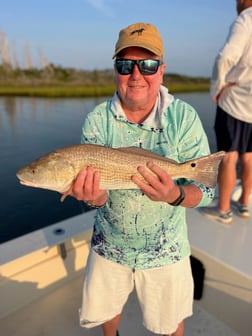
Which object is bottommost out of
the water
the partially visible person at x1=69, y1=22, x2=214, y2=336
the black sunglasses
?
the water

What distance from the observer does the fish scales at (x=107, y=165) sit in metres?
1.54

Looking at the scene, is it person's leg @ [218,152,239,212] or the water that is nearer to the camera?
person's leg @ [218,152,239,212]

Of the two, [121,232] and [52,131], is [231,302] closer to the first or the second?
[121,232]

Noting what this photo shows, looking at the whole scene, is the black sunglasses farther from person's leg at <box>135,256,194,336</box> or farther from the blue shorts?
the blue shorts

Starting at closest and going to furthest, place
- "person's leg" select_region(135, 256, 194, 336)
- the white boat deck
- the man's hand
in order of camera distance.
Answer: the man's hand < "person's leg" select_region(135, 256, 194, 336) < the white boat deck

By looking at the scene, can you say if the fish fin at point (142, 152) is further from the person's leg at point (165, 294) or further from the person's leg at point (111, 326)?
the person's leg at point (111, 326)

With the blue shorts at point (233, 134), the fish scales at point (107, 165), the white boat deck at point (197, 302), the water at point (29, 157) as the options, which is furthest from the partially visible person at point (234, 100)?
the water at point (29, 157)

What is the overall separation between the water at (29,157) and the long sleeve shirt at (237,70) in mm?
3838

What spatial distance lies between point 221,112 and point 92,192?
210cm

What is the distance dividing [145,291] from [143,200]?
2.09ft

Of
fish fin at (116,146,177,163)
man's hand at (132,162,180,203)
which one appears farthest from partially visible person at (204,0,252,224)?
man's hand at (132,162,180,203)

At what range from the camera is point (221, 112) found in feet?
10.0

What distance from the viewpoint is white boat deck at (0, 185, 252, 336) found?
242 centimetres

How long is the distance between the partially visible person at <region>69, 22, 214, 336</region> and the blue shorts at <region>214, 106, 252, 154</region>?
4.57 ft
